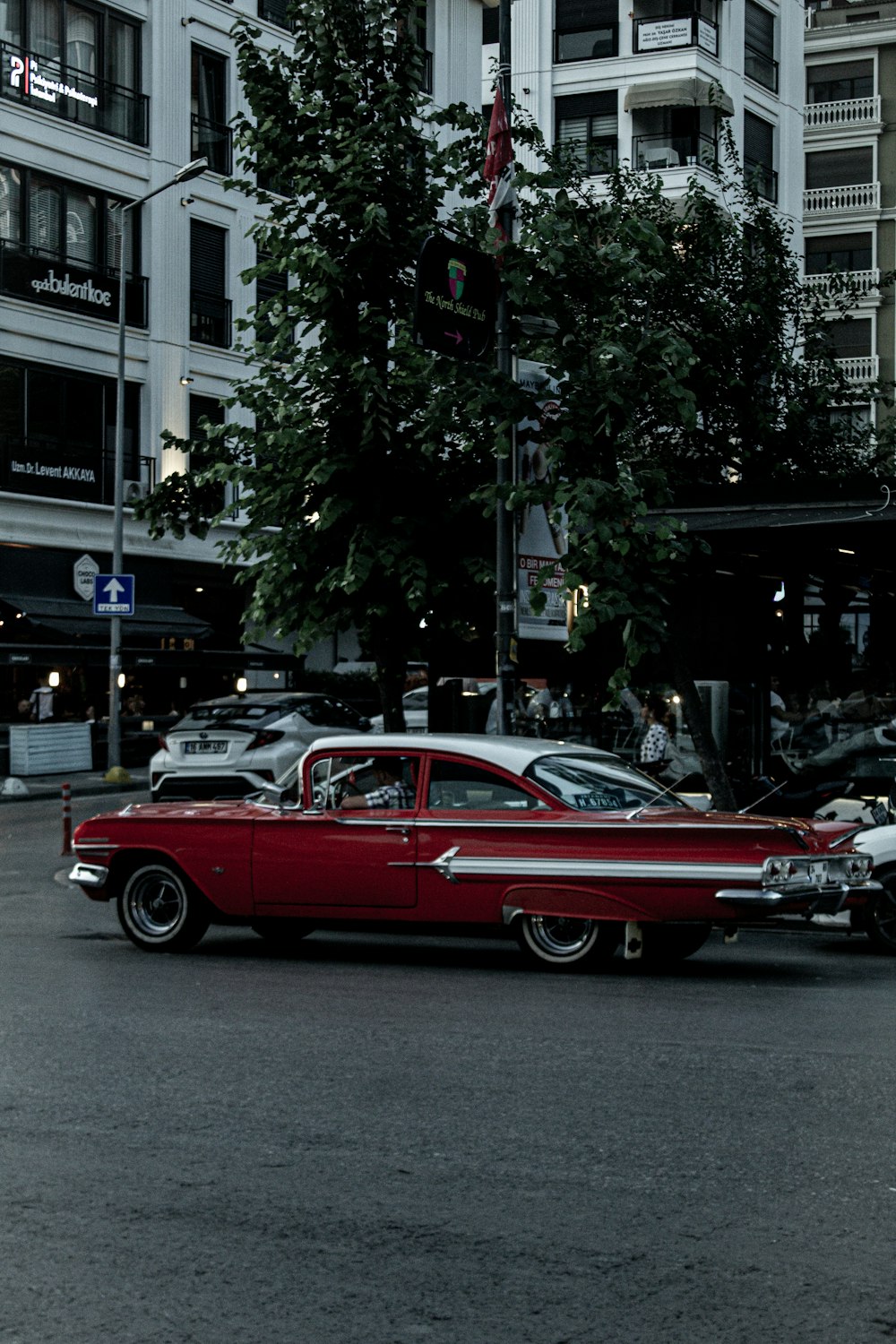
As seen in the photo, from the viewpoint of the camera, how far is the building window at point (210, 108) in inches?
1582

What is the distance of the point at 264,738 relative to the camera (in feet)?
78.2

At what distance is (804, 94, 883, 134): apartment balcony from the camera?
59.4 metres

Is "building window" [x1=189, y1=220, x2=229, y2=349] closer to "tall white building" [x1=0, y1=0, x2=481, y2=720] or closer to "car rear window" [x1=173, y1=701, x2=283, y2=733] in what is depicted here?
"tall white building" [x1=0, y1=0, x2=481, y2=720]

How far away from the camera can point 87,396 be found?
37.0m

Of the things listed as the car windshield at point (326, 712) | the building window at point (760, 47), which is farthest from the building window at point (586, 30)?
the car windshield at point (326, 712)

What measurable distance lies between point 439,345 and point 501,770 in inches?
162

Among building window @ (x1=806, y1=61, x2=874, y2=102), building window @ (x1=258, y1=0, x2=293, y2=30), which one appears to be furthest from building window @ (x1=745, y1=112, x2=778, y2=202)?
building window @ (x1=258, y1=0, x2=293, y2=30)

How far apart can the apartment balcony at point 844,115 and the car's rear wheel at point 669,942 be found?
173ft

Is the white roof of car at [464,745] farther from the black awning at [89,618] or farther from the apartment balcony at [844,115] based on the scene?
the apartment balcony at [844,115]

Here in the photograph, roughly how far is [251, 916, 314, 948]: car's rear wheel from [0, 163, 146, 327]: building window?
25.0 meters

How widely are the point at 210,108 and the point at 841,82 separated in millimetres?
28007

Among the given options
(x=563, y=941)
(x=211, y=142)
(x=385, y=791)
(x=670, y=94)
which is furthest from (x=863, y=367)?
(x=563, y=941)

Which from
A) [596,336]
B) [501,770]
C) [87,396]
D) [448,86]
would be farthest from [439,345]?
[448,86]

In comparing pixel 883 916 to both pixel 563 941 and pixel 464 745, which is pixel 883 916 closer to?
pixel 563 941
